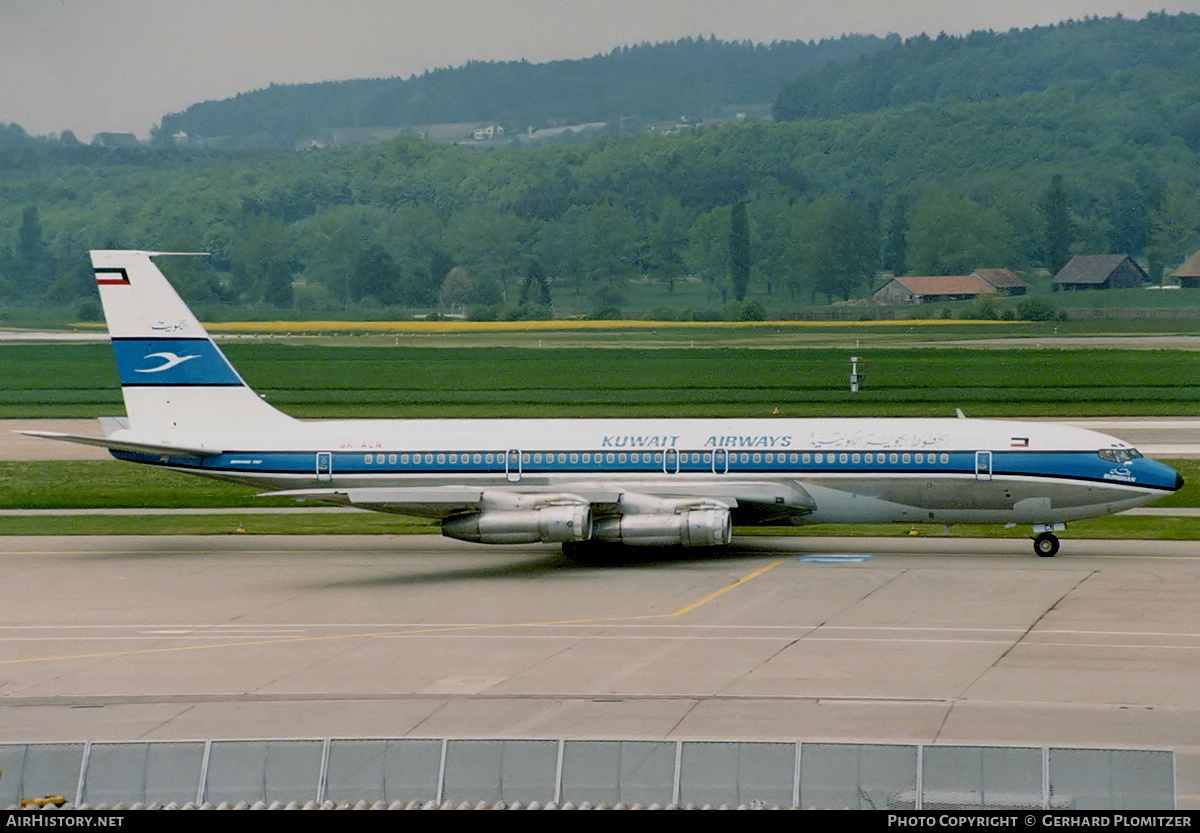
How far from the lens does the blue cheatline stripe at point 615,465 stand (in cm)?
4072

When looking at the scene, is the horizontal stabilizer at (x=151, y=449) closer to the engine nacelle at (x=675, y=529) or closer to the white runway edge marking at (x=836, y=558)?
the engine nacelle at (x=675, y=529)

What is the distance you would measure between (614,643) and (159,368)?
65.9 ft

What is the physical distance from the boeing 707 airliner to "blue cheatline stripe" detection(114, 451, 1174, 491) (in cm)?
4

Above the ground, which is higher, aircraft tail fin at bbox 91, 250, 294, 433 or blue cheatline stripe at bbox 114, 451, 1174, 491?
aircraft tail fin at bbox 91, 250, 294, 433

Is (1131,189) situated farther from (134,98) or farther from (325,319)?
(134,98)

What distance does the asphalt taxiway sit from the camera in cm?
2475

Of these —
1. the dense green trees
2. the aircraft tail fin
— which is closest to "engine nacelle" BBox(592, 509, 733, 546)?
the aircraft tail fin

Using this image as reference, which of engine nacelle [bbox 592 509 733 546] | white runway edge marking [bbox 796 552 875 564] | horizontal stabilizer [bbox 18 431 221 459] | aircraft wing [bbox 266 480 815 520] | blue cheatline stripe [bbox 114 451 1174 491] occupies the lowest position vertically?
white runway edge marking [bbox 796 552 875 564]

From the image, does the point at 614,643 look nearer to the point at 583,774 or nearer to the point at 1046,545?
the point at 583,774

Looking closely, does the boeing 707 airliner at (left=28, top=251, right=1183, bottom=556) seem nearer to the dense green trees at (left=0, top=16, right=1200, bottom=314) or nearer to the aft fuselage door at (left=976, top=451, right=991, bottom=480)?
the aft fuselage door at (left=976, top=451, right=991, bottom=480)

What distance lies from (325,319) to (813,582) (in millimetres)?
100828


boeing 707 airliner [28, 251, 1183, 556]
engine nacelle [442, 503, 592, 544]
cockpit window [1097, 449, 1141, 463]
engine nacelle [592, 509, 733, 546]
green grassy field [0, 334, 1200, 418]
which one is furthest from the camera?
green grassy field [0, 334, 1200, 418]

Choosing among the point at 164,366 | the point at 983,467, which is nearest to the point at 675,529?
the point at 983,467

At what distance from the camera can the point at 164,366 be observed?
44906 mm
